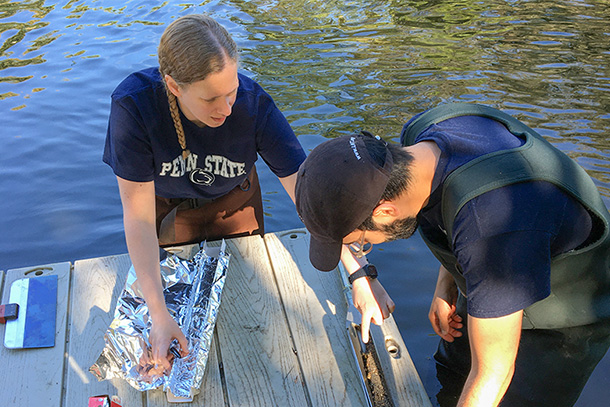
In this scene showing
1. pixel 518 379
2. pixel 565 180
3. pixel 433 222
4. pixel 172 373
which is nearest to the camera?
pixel 565 180

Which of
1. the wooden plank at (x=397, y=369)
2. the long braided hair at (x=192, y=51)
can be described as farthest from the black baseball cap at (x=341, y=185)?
the wooden plank at (x=397, y=369)

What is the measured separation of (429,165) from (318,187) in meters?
0.33

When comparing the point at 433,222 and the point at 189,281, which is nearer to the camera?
the point at 433,222

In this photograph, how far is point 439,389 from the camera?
8.76 feet

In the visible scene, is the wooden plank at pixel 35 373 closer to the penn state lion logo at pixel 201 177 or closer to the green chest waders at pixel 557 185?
the penn state lion logo at pixel 201 177

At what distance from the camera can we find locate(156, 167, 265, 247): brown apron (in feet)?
8.58

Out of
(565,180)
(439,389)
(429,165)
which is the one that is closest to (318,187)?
(429,165)

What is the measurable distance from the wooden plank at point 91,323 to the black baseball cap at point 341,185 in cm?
112

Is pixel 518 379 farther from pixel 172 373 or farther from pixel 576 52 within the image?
pixel 576 52

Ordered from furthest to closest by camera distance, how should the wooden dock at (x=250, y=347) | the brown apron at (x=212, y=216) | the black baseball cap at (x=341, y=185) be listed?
1. the brown apron at (x=212, y=216)
2. the wooden dock at (x=250, y=347)
3. the black baseball cap at (x=341, y=185)

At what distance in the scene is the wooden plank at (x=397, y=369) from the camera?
2086 mm

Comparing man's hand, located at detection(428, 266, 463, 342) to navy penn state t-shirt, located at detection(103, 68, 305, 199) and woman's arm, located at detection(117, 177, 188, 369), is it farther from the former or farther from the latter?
woman's arm, located at detection(117, 177, 188, 369)

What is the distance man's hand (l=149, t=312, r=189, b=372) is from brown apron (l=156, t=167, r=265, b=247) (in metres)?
0.69

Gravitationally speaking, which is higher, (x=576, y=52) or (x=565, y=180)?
(x=565, y=180)
